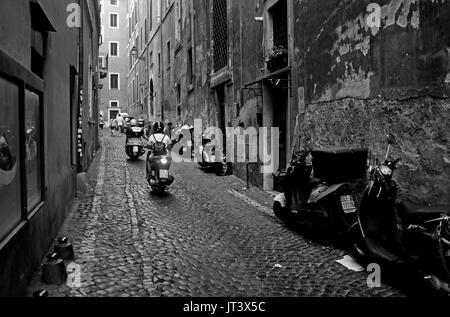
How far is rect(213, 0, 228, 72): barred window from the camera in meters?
14.3

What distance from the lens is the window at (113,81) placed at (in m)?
48.9

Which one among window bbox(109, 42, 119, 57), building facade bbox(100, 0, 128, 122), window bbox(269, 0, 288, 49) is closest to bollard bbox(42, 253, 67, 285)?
window bbox(269, 0, 288, 49)

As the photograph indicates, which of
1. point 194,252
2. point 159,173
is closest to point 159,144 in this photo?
point 159,173

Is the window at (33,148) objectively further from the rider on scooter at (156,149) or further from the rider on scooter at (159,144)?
the rider on scooter at (159,144)

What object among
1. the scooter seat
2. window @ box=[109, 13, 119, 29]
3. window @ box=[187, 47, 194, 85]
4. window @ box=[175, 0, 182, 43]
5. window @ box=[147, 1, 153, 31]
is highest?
window @ box=[109, 13, 119, 29]

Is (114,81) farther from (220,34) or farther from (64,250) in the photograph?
(64,250)

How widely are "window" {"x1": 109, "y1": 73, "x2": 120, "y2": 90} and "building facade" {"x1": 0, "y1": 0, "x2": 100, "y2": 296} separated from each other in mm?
42683

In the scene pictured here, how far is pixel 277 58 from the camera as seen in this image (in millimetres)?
9820

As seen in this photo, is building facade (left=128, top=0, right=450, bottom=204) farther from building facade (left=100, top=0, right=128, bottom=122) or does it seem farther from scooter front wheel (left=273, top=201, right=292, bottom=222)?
building facade (left=100, top=0, right=128, bottom=122)

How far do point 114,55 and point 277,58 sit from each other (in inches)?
1645

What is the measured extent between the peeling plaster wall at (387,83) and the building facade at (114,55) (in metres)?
42.4

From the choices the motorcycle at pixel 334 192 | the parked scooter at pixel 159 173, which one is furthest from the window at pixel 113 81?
the motorcycle at pixel 334 192
